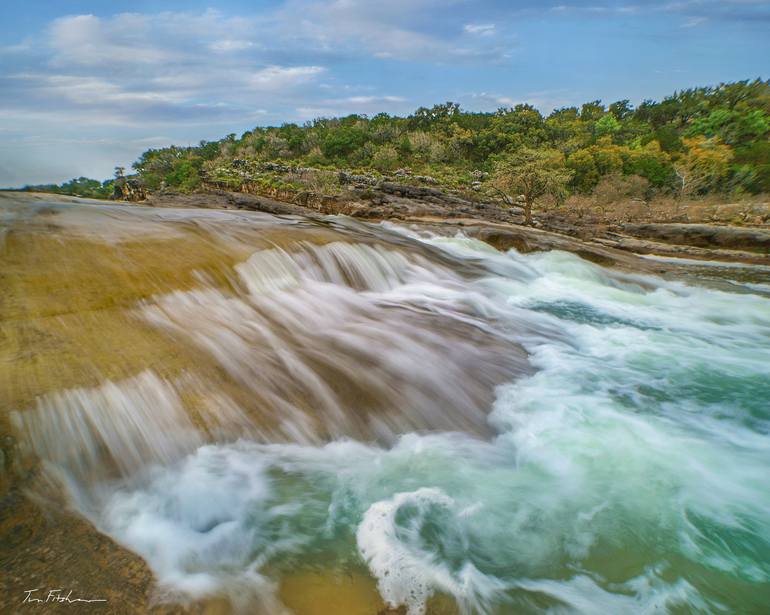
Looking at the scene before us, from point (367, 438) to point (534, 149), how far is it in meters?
38.3

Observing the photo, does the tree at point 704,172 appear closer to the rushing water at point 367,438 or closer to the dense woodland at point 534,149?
the dense woodland at point 534,149

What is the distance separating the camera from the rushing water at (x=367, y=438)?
226cm

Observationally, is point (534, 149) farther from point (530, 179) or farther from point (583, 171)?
point (530, 179)

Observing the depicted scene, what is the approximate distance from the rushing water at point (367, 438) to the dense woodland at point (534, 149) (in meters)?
16.1

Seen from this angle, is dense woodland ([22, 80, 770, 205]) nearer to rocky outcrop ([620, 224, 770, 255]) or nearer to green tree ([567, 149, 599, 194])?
green tree ([567, 149, 599, 194])

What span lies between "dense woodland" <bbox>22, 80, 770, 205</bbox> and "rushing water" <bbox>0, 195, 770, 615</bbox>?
16072 mm

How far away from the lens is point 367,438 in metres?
3.49

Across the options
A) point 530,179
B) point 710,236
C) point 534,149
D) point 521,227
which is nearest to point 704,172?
point 534,149

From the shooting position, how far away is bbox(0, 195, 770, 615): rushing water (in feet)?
7.42

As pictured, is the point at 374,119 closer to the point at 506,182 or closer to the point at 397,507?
the point at 506,182

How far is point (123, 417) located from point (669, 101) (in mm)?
70725

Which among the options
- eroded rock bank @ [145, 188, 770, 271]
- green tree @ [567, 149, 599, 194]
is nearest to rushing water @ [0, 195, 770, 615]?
eroded rock bank @ [145, 188, 770, 271]

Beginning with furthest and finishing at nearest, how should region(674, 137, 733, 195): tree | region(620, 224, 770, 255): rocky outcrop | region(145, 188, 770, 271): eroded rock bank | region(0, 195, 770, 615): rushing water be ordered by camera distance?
region(674, 137, 733, 195): tree, region(620, 224, 770, 255): rocky outcrop, region(145, 188, 770, 271): eroded rock bank, region(0, 195, 770, 615): rushing water

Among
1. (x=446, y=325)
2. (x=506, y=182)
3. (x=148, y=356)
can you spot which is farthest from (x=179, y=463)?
(x=506, y=182)
